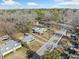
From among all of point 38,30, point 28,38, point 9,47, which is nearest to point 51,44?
point 28,38

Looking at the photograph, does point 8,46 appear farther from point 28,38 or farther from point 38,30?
point 38,30

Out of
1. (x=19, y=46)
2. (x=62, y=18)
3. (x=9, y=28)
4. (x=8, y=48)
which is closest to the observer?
(x=8, y=48)

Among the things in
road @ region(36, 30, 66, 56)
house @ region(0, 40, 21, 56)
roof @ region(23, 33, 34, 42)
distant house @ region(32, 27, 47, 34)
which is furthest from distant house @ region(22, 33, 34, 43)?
road @ region(36, 30, 66, 56)

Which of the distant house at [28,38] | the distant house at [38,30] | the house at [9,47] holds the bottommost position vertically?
the house at [9,47]

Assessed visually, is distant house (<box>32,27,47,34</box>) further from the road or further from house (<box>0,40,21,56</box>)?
house (<box>0,40,21,56</box>)

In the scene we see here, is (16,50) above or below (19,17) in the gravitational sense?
below

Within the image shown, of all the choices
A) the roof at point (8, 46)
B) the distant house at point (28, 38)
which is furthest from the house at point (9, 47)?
the distant house at point (28, 38)

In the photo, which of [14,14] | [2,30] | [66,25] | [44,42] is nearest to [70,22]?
[66,25]

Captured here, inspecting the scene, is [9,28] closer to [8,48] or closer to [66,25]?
[8,48]

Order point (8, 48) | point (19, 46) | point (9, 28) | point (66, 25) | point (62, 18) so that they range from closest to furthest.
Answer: point (8, 48) → point (19, 46) → point (9, 28) → point (66, 25) → point (62, 18)

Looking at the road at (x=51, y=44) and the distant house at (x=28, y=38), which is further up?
the distant house at (x=28, y=38)

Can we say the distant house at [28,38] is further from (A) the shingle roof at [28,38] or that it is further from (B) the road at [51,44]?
(B) the road at [51,44]
